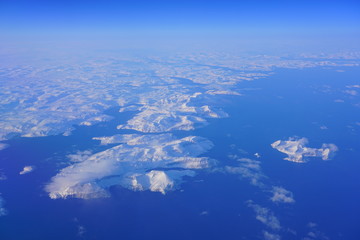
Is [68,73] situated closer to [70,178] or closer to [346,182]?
[70,178]

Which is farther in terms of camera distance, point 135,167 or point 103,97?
point 103,97

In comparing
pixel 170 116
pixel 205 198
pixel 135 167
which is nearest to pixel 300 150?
pixel 205 198

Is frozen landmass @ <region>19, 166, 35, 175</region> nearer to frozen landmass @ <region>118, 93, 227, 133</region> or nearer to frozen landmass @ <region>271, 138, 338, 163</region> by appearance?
frozen landmass @ <region>118, 93, 227, 133</region>

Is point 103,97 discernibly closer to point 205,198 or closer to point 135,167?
point 135,167

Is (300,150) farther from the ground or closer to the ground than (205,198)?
farther from the ground

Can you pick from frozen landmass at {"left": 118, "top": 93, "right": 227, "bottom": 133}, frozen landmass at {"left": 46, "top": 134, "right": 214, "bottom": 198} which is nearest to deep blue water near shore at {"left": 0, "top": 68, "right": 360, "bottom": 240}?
frozen landmass at {"left": 46, "top": 134, "right": 214, "bottom": 198}

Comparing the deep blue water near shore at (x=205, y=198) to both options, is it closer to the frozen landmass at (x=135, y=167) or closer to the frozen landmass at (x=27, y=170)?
the frozen landmass at (x=27, y=170)

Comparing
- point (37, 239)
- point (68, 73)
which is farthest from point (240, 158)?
point (68, 73)
